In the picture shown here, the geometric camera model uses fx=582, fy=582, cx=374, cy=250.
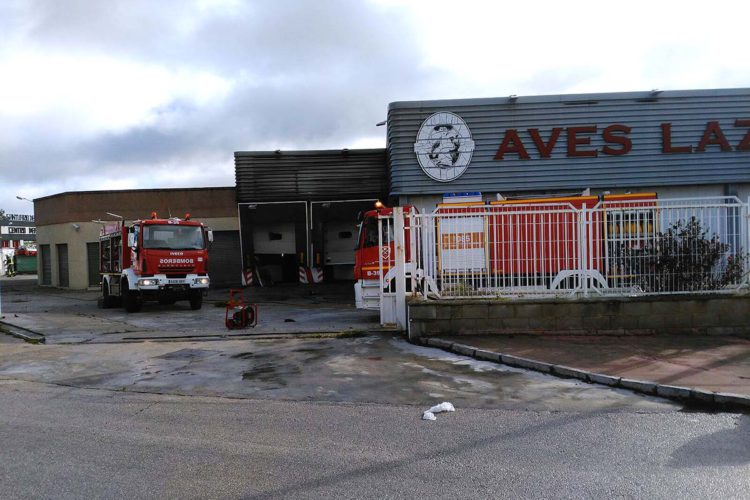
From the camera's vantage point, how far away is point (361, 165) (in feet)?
84.5

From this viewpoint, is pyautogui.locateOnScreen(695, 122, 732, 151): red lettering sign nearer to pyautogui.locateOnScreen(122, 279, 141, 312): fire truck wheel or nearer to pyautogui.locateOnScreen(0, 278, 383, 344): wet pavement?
pyautogui.locateOnScreen(0, 278, 383, 344): wet pavement

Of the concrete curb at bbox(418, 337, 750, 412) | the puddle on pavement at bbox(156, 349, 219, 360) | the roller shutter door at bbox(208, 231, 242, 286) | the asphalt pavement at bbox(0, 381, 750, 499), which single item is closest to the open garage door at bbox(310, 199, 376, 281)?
the roller shutter door at bbox(208, 231, 242, 286)

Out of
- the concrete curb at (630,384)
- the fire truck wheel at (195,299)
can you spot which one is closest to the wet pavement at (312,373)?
the concrete curb at (630,384)

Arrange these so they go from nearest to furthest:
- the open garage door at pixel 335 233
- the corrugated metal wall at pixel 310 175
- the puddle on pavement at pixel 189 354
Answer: the puddle on pavement at pixel 189 354
the corrugated metal wall at pixel 310 175
the open garage door at pixel 335 233

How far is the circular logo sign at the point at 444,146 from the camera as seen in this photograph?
1823cm

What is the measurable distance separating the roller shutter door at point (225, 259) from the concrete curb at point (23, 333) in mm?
15604

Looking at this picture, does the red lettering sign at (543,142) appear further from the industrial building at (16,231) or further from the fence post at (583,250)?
the industrial building at (16,231)

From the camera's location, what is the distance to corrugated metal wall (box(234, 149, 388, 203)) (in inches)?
997

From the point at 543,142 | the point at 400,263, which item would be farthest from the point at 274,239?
the point at 400,263

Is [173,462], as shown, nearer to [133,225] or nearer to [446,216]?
[446,216]

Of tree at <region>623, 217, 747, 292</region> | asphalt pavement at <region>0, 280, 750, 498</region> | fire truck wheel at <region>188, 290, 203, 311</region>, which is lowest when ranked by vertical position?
asphalt pavement at <region>0, 280, 750, 498</region>

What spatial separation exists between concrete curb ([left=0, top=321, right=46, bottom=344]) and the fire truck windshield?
422 cm

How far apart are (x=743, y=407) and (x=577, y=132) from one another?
44.7ft

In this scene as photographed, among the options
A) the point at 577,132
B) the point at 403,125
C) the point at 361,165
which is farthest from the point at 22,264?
the point at 577,132
